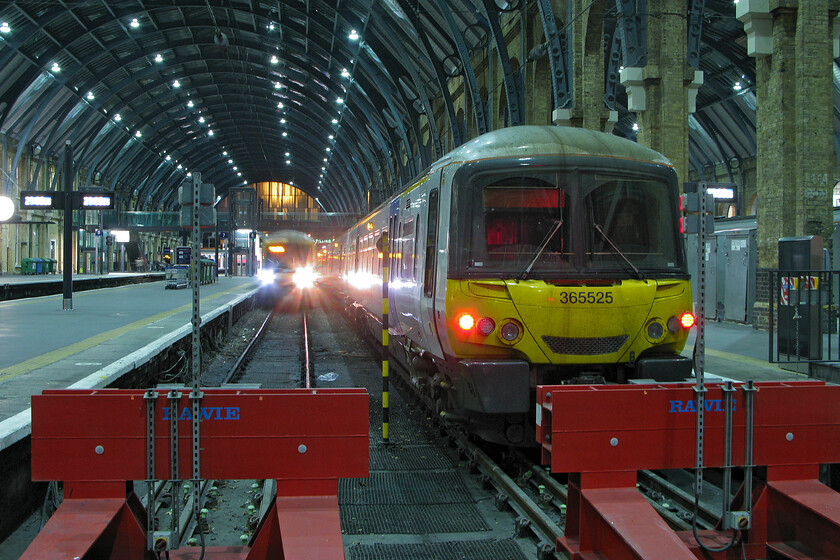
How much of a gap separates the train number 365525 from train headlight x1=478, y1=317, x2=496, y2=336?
0.58 m

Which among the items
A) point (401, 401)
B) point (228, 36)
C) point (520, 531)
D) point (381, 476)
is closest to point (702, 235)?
point (520, 531)

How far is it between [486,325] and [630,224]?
164 cm

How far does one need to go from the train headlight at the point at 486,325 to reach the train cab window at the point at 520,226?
0.47m

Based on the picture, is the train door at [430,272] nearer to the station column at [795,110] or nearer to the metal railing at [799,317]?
the metal railing at [799,317]

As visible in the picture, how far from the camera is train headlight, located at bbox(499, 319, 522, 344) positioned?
19.5ft

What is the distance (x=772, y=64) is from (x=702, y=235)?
37.9 ft

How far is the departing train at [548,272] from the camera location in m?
5.96

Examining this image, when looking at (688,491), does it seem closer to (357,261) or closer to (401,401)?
(401,401)

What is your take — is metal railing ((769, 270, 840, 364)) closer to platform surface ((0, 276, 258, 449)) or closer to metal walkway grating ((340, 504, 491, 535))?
metal walkway grating ((340, 504, 491, 535))

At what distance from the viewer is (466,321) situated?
6.00m

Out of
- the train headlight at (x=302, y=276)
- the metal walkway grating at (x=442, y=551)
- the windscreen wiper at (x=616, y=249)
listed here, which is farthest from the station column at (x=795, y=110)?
the train headlight at (x=302, y=276)

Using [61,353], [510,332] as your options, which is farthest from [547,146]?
[61,353]

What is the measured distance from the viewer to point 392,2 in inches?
1080

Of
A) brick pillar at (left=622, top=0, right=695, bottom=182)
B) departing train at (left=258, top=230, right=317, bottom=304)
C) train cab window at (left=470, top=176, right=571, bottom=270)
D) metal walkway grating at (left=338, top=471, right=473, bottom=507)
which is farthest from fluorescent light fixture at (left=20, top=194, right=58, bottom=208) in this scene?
train cab window at (left=470, top=176, right=571, bottom=270)
